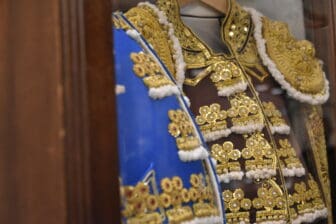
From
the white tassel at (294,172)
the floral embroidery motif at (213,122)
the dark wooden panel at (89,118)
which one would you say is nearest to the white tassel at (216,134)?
the floral embroidery motif at (213,122)

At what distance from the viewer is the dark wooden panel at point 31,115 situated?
516mm

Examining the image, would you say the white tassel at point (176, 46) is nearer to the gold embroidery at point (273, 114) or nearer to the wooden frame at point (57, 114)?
the gold embroidery at point (273, 114)

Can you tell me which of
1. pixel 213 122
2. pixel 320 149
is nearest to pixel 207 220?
pixel 213 122

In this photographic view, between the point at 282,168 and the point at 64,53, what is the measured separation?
0.47 meters

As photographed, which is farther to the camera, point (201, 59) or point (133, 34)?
point (201, 59)

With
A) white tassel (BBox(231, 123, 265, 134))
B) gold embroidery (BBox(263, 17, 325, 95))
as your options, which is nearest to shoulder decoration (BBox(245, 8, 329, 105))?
gold embroidery (BBox(263, 17, 325, 95))

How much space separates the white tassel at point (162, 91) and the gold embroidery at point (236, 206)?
8.6 inches

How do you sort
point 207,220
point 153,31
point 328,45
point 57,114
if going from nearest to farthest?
1. point 57,114
2. point 207,220
3. point 153,31
4. point 328,45

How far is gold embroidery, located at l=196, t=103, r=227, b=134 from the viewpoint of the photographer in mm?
859

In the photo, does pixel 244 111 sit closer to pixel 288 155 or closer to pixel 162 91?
pixel 288 155

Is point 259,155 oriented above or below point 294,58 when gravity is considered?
below

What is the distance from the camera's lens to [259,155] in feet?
2.90

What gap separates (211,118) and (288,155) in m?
0.13

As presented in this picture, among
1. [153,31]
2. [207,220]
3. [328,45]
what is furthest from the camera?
[328,45]
